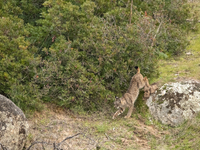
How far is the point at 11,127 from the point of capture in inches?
209

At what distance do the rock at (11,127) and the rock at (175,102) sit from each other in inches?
153

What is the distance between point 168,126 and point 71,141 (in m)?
2.77

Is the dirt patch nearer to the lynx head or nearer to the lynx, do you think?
the lynx

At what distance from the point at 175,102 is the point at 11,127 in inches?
179

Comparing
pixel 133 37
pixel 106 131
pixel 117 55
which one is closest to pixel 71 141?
pixel 106 131

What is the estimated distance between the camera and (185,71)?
27.6ft

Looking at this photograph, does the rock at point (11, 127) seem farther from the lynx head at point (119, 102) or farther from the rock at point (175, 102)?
the rock at point (175, 102)

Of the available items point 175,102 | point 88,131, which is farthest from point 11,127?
point 175,102

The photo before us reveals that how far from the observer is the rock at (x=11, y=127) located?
5.20 metres

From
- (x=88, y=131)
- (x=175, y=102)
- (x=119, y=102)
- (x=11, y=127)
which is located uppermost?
(x=175, y=102)

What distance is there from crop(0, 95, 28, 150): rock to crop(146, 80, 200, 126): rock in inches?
153

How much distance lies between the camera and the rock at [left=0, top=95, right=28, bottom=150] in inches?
205

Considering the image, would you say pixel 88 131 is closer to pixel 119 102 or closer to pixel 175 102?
pixel 119 102

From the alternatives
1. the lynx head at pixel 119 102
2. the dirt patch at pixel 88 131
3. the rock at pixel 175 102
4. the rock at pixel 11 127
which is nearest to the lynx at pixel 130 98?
the lynx head at pixel 119 102
